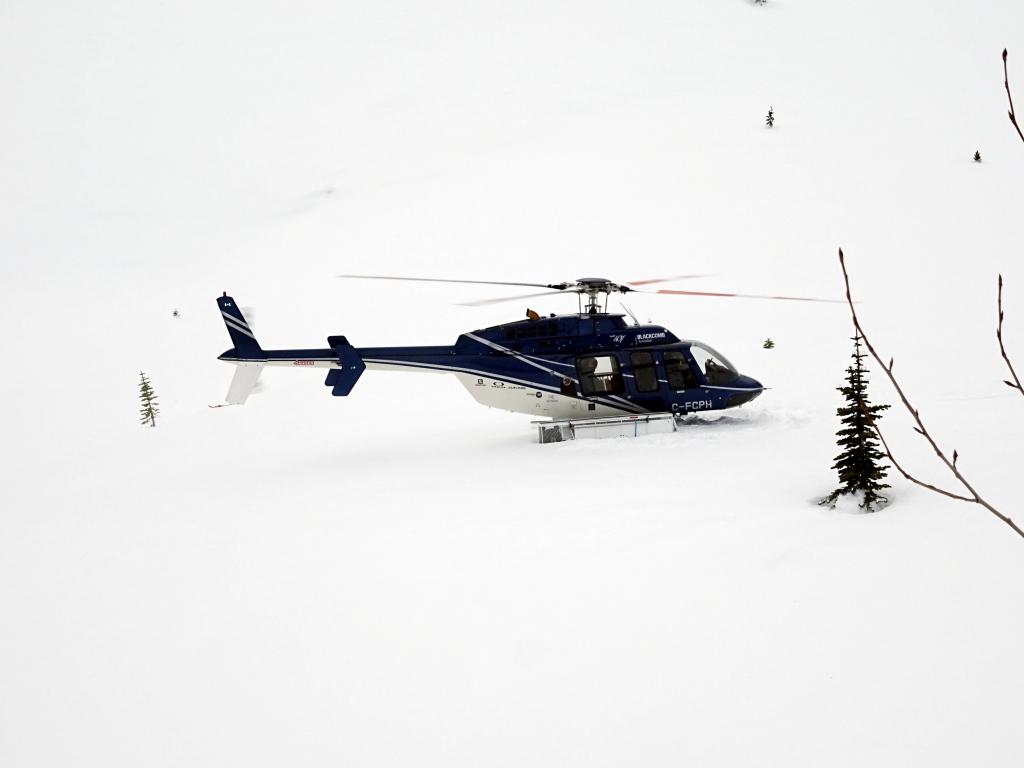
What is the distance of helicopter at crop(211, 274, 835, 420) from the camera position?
13492mm

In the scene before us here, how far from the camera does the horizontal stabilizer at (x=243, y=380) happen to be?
1356 cm

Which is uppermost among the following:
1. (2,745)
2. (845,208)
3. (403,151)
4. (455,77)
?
(455,77)

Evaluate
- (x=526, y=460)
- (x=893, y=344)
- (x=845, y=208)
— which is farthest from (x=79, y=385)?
(x=845, y=208)

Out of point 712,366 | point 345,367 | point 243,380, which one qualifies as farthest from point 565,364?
point 243,380

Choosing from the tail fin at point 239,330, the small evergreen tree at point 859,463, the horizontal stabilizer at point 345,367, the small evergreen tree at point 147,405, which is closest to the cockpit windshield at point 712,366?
the small evergreen tree at point 859,463

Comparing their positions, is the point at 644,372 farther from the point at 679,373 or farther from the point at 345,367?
the point at 345,367

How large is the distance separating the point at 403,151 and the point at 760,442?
162 ft

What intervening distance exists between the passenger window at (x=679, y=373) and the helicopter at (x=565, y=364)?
19 mm

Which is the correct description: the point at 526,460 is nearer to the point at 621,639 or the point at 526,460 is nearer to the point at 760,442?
the point at 760,442

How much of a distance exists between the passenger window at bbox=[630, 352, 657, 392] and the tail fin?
7.17m

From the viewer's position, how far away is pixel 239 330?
44.3 feet

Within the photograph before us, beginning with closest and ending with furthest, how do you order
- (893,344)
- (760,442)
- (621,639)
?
(621,639)
(760,442)
(893,344)

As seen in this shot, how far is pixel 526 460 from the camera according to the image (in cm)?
1244

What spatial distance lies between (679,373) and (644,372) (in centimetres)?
67
